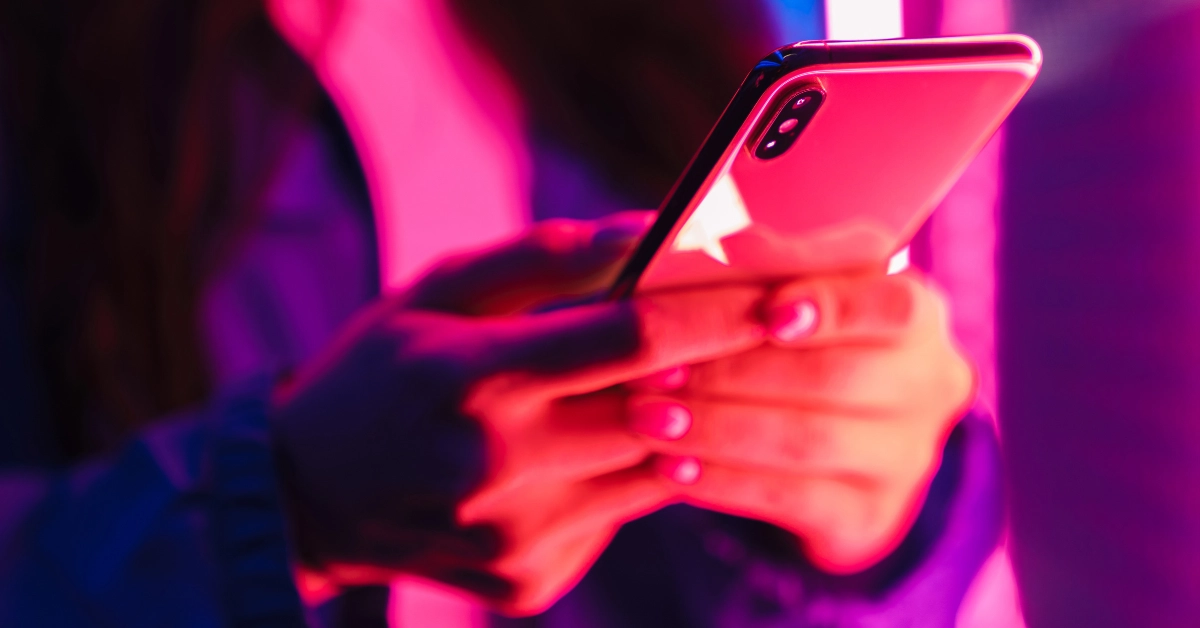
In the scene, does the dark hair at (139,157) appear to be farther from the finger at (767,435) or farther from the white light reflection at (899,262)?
the finger at (767,435)

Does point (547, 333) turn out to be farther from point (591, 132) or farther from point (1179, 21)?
point (1179, 21)

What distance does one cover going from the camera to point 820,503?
0.48 metres

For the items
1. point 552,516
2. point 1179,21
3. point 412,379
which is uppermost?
point 1179,21

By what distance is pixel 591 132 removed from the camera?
27.3 inches

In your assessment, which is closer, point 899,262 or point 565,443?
point 565,443

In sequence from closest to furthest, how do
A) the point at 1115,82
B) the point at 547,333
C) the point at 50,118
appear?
1. the point at 547,333
2. the point at 1115,82
3. the point at 50,118

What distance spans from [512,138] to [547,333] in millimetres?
373

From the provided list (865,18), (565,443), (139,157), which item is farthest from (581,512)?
(139,157)

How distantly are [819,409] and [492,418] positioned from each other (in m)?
0.23

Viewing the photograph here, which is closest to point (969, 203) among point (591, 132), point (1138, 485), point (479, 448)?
point (1138, 485)

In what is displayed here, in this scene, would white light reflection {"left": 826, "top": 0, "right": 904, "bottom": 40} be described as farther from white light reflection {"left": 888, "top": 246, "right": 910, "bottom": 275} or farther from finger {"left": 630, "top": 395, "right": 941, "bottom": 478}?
finger {"left": 630, "top": 395, "right": 941, "bottom": 478}

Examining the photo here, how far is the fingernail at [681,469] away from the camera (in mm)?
448

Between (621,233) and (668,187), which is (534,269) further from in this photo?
(668,187)

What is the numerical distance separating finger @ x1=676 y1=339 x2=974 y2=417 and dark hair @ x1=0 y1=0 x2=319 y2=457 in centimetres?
52
